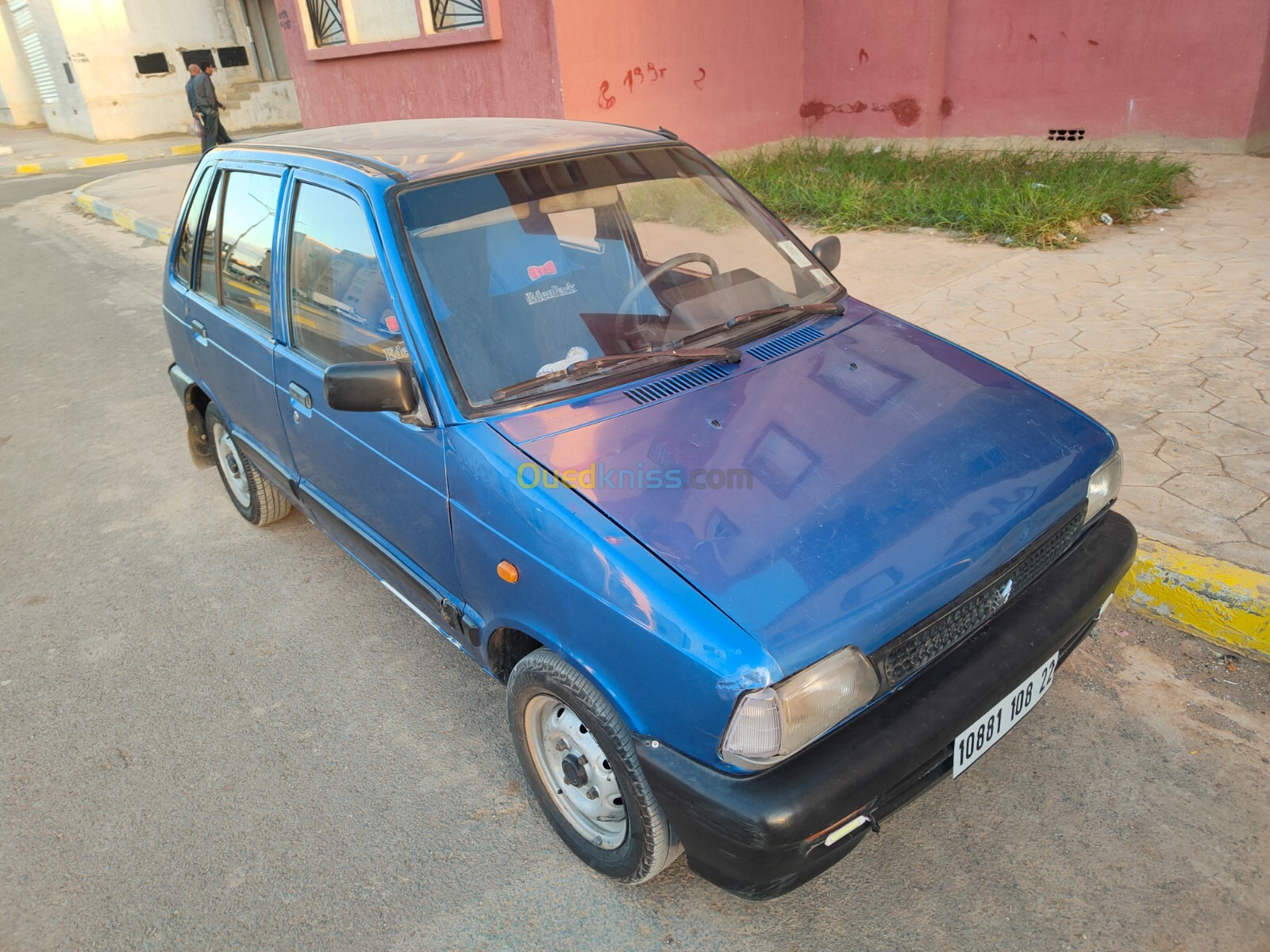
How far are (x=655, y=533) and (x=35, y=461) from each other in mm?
4680

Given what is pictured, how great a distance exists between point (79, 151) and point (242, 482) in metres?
19.7

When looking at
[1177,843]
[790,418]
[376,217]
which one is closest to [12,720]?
[376,217]

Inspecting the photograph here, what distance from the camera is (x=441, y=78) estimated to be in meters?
10.0

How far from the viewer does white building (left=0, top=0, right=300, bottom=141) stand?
62.4ft

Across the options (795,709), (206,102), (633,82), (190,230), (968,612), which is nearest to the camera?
(795,709)

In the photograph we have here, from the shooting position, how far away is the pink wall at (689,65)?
28.0 feet

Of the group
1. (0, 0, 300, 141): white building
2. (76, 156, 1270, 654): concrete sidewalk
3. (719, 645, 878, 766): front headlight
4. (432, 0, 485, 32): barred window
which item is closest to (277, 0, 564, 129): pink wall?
(432, 0, 485, 32): barred window

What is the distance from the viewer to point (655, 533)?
198 centimetres

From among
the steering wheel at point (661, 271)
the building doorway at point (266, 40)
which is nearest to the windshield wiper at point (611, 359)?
the steering wheel at point (661, 271)

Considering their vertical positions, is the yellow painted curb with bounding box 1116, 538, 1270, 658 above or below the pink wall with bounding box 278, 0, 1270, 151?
below

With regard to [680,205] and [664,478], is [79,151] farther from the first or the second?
[664,478]

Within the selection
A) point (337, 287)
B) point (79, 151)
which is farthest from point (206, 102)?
point (337, 287)

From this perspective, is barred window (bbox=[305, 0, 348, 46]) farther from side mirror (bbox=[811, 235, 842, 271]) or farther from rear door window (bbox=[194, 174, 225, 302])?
side mirror (bbox=[811, 235, 842, 271])

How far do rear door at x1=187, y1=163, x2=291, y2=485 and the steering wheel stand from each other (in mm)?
1366
